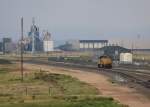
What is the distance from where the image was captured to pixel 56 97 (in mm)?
47562

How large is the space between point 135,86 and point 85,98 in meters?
18.8

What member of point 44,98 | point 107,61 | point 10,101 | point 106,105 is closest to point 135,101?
point 106,105

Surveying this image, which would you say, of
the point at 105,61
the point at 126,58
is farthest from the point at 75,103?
the point at 126,58

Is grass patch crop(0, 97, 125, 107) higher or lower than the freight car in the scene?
lower

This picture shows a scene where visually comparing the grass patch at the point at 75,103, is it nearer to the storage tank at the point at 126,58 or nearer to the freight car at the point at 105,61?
the freight car at the point at 105,61

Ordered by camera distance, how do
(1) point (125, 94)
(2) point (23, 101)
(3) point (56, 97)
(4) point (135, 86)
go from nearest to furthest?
(2) point (23, 101) < (3) point (56, 97) < (1) point (125, 94) < (4) point (135, 86)

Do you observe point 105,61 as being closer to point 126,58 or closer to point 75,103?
point 126,58

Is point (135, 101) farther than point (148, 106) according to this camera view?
Yes

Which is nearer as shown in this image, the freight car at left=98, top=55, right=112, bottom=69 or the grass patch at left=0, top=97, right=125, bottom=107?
the grass patch at left=0, top=97, right=125, bottom=107

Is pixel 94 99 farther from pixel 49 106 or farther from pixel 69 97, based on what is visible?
pixel 49 106

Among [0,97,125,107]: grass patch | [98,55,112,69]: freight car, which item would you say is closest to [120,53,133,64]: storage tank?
[98,55,112,69]: freight car

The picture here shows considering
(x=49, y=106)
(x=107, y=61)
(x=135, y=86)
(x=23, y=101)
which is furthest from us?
(x=107, y=61)

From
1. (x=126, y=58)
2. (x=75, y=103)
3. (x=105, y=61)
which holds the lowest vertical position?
(x=75, y=103)

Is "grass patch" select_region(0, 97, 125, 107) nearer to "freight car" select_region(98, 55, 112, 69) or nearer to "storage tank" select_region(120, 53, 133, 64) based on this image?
"freight car" select_region(98, 55, 112, 69)
